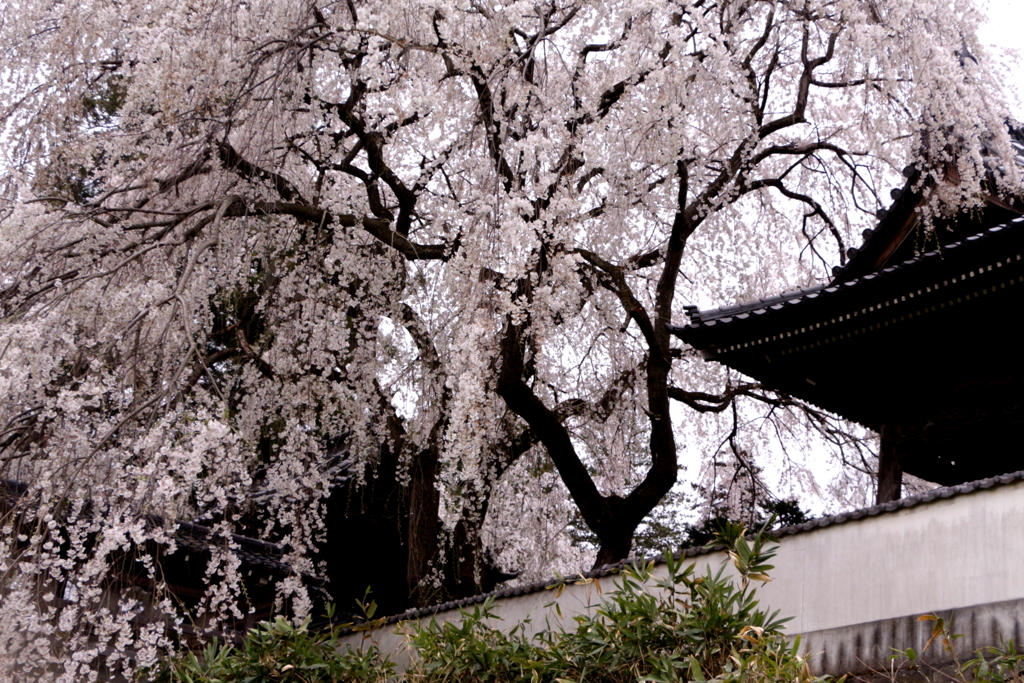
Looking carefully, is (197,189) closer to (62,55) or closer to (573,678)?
(62,55)

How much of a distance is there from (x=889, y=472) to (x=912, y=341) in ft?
3.22

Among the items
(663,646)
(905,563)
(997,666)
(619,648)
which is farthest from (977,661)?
(619,648)

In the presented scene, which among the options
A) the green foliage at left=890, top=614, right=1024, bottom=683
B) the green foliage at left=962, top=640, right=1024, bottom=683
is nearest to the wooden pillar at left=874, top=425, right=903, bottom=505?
the green foliage at left=890, top=614, right=1024, bottom=683

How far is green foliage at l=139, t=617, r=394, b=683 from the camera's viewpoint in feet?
18.9

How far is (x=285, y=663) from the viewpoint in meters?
5.79

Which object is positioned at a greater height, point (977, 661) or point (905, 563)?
point (905, 563)

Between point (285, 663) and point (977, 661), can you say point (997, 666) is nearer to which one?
point (977, 661)

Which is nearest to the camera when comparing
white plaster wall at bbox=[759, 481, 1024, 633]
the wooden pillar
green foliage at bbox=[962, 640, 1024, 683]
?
green foliage at bbox=[962, 640, 1024, 683]

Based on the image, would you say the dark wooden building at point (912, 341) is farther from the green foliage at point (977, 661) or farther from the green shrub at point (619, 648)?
the green foliage at point (977, 661)

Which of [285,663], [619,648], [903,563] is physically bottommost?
[285,663]

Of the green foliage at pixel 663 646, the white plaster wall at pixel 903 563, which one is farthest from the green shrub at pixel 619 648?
the white plaster wall at pixel 903 563

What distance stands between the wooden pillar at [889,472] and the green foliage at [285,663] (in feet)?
12.0

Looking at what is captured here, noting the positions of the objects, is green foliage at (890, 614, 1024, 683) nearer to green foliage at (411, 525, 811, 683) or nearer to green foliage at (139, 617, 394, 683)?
green foliage at (411, 525, 811, 683)

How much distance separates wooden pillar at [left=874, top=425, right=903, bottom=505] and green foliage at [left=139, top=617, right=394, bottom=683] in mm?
3650
